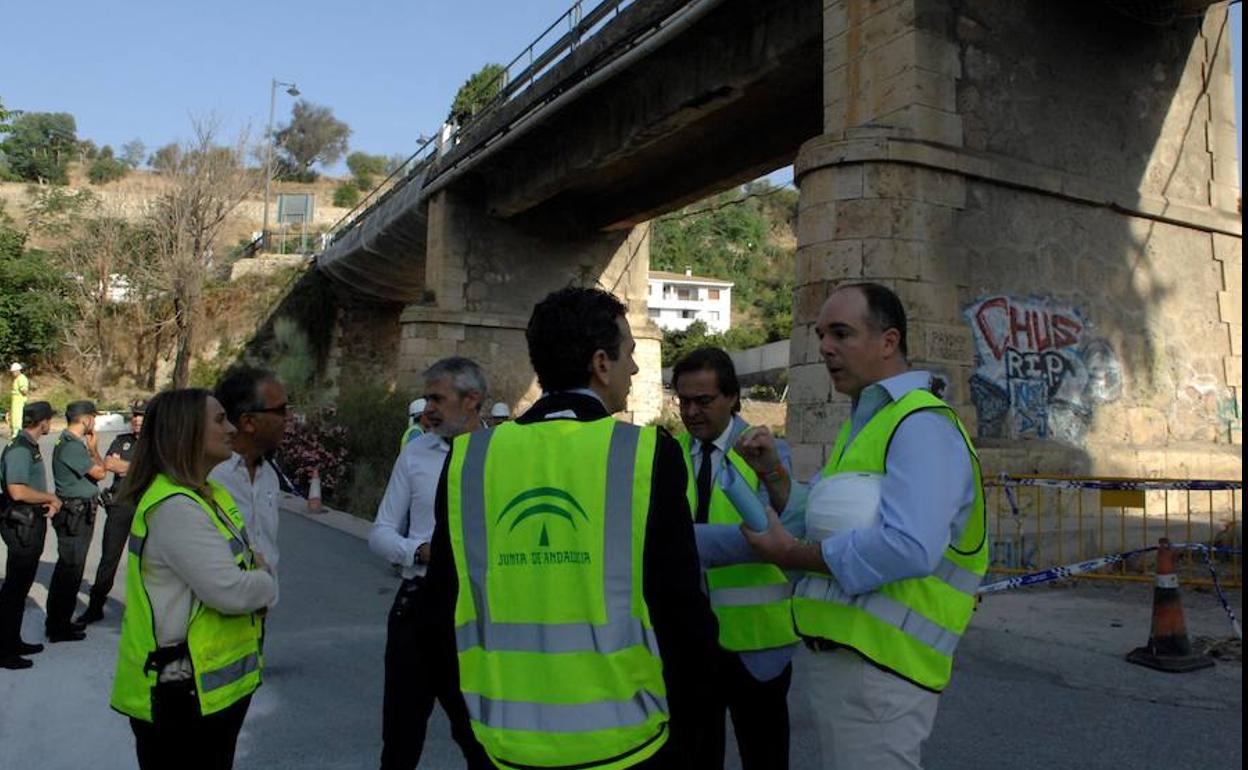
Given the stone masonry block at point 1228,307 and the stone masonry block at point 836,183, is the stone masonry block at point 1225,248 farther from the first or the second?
the stone masonry block at point 836,183

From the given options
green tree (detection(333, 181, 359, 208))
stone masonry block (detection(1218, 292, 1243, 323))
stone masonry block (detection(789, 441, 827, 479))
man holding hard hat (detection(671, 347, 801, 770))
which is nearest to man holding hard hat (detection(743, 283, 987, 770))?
man holding hard hat (detection(671, 347, 801, 770))

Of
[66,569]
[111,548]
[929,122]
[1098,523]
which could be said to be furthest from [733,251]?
[66,569]

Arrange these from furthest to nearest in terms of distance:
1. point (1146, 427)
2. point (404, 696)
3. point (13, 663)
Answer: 1. point (1146, 427)
2. point (13, 663)
3. point (404, 696)

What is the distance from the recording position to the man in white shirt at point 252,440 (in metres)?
3.22

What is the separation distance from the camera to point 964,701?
15.6 feet

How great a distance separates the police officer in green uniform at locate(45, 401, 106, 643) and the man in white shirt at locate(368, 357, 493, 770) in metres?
3.97

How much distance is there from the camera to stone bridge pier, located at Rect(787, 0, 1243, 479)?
7.55m

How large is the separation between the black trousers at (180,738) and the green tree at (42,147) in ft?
231

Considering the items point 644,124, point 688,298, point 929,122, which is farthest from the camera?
point 688,298

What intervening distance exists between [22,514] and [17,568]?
402 mm

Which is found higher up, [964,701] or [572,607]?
[572,607]

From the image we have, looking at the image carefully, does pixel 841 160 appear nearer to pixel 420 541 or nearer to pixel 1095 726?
pixel 1095 726

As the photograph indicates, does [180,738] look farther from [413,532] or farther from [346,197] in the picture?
[346,197]

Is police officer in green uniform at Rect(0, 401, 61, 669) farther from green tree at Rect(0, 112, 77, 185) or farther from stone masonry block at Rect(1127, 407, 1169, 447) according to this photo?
green tree at Rect(0, 112, 77, 185)
